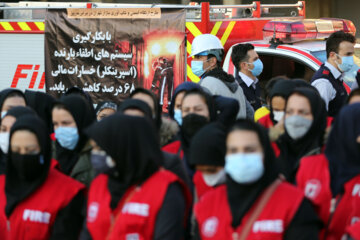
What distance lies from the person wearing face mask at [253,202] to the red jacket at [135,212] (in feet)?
0.70

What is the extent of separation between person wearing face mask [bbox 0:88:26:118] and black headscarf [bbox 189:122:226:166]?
2.23 meters

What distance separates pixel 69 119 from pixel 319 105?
1.64 metres

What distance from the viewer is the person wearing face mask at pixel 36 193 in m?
4.33

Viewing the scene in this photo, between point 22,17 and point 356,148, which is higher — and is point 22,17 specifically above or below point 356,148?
above

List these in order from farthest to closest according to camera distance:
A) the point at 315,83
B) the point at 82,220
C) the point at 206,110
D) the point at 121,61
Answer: the point at 121,61 → the point at 315,83 → the point at 206,110 → the point at 82,220

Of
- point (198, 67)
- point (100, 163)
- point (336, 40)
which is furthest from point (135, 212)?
point (198, 67)

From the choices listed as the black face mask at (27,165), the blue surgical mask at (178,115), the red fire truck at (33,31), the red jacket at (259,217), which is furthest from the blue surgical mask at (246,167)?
the red fire truck at (33,31)

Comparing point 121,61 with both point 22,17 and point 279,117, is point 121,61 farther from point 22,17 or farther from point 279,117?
point 279,117

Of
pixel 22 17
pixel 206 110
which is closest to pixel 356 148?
pixel 206 110

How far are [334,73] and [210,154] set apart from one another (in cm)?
329

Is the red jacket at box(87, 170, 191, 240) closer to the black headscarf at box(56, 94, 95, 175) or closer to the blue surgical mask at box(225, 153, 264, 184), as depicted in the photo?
the blue surgical mask at box(225, 153, 264, 184)

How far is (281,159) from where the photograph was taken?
475cm

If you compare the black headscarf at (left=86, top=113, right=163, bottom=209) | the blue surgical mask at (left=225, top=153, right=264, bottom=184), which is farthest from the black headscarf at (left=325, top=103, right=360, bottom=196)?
the black headscarf at (left=86, top=113, right=163, bottom=209)

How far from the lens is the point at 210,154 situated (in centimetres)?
406
